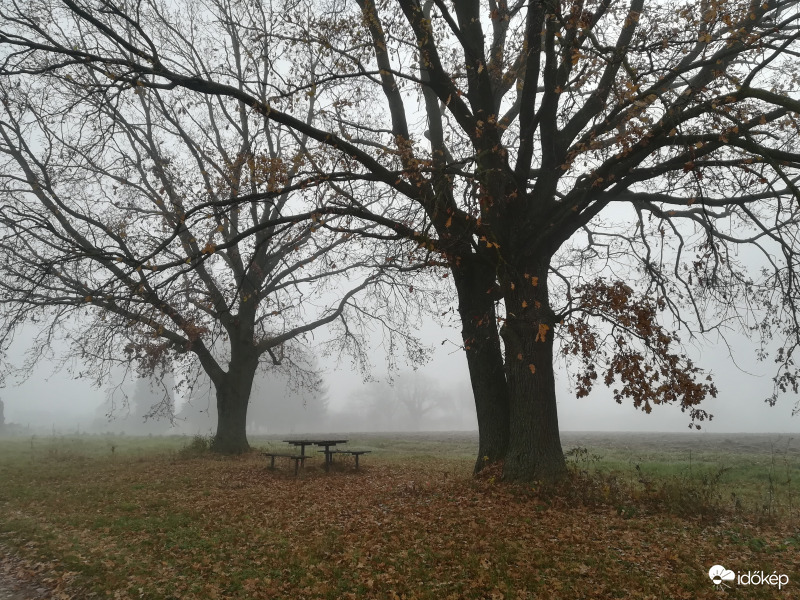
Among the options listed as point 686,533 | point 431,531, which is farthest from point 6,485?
point 686,533

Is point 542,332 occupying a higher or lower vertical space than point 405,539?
higher

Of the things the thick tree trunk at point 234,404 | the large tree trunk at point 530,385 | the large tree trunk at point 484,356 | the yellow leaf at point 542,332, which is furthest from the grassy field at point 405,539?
the thick tree trunk at point 234,404

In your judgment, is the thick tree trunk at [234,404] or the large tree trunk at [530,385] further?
the thick tree trunk at [234,404]

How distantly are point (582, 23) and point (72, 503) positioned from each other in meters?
12.0

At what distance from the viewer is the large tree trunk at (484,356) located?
1001 centimetres

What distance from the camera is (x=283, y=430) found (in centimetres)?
7088

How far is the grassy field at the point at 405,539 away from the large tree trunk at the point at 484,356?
837mm

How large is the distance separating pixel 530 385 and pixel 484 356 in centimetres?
144

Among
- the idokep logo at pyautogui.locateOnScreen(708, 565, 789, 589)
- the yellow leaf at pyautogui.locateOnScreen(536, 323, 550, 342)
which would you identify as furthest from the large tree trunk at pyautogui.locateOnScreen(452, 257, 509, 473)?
the idokep logo at pyautogui.locateOnScreen(708, 565, 789, 589)

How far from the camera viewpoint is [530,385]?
29.9 ft

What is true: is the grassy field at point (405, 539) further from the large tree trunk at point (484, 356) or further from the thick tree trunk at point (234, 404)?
the thick tree trunk at point (234, 404)

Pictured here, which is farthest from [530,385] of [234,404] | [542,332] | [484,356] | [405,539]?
[234,404]

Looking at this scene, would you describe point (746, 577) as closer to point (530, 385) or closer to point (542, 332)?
point (542, 332)

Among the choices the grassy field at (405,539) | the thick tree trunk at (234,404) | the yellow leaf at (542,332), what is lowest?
the grassy field at (405,539)
